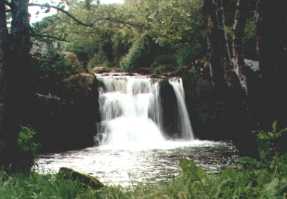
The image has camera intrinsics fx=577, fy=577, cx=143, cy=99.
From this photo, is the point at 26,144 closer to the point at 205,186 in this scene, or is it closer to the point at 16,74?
the point at 16,74

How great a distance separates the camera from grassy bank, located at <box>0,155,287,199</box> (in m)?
6.21

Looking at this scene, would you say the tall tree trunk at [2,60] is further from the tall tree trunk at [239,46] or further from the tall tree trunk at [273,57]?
the tall tree trunk at [273,57]

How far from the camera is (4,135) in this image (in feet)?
30.9

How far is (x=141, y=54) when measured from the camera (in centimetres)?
3712

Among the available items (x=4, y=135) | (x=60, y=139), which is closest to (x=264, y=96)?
(x=4, y=135)

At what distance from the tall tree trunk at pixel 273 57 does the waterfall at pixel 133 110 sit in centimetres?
1924

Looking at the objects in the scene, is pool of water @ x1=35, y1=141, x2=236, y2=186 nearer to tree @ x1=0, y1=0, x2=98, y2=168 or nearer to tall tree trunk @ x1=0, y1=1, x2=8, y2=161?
tree @ x1=0, y1=0, x2=98, y2=168

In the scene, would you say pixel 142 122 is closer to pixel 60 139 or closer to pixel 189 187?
pixel 60 139

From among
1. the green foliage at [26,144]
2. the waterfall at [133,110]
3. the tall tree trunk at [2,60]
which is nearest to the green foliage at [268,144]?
the tall tree trunk at [2,60]

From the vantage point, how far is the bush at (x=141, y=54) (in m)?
37.0

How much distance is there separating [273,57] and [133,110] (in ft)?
67.9

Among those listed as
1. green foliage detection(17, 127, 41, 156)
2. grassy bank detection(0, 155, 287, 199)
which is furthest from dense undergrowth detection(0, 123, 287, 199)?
green foliage detection(17, 127, 41, 156)

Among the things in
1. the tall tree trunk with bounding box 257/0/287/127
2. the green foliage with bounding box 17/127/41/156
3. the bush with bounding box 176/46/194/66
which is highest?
the bush with bounding box 176/46/194/66

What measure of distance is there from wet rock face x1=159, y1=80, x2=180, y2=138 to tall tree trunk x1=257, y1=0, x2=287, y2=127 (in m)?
20.5
